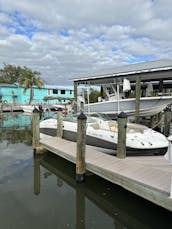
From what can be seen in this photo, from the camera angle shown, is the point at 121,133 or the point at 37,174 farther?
the point at 37,174

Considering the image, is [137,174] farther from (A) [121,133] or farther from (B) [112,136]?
(B) [112,136]

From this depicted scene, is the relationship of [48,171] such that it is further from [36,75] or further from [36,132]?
[36,75]

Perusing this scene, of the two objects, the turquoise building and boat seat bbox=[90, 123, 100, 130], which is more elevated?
the turquoise building

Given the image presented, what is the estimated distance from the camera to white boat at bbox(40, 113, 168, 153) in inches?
279

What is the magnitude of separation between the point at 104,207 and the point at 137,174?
1.08 m

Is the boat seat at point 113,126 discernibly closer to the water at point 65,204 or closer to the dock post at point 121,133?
the dock post at point 121,133

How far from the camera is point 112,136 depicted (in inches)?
296

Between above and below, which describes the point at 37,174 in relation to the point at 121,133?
below

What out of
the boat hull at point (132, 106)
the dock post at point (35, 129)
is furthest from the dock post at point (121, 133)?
the boat hull at point (132, 106)

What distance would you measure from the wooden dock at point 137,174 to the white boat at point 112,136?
0.44 m

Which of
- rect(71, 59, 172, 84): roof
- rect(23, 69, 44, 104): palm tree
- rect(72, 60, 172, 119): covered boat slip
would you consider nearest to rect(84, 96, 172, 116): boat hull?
rect(72, 60, 172, 119): covered boat slip

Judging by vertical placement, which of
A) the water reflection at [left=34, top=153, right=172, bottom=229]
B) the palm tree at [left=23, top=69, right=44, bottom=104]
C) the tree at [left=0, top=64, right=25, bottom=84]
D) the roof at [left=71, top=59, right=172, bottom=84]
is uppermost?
the tree at [left=0, top=64, right=25, bottom=84]

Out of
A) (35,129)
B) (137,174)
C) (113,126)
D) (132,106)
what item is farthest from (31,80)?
(137,174)

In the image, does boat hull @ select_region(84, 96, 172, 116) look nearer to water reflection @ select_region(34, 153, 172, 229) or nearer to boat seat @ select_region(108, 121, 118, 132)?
boat seat @ select_region(108, 121, 118, 132)
